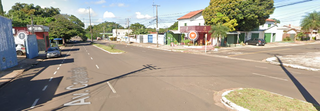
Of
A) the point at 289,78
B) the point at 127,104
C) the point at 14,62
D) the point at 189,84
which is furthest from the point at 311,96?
the point at 14,62

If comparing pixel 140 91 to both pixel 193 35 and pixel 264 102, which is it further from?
pixel 193 35

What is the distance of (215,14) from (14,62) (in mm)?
33524

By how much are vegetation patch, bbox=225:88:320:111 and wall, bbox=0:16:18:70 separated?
16.8 metres

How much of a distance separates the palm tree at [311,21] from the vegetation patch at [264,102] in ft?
194

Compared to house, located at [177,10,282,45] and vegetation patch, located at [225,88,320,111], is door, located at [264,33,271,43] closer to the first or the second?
house, located at [177,10,282,45]

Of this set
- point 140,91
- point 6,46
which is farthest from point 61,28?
point 140,91

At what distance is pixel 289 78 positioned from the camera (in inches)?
381

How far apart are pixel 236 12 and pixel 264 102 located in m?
30.9

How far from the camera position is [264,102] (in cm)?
581

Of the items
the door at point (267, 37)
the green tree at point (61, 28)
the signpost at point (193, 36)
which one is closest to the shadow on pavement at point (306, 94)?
the signpost at point (193, 36)

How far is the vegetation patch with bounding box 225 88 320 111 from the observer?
5.33 m

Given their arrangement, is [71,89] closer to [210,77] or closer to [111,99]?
[111,99]

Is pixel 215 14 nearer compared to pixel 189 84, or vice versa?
pixel 189 84

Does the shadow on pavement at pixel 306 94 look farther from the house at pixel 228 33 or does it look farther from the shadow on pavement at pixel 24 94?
the house at pixel 228 33
